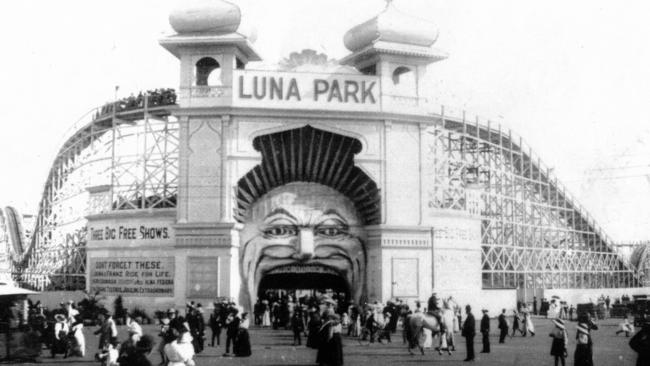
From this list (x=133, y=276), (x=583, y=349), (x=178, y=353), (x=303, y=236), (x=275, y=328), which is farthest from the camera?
(x=133, y=276)

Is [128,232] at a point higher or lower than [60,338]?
higher

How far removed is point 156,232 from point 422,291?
460 inches

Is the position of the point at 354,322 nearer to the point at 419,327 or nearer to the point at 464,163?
the point at 419,327

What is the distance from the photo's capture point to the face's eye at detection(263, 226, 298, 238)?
115ft

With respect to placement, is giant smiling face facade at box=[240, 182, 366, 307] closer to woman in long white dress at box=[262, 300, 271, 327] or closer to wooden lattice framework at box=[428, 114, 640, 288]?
woman in long white dress at box=[262, 300, 271, 327]

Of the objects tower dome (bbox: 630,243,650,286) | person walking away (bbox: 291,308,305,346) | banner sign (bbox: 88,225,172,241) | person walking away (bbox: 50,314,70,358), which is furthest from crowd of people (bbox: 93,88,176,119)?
tower dome (bbox: 630,243,650,286)

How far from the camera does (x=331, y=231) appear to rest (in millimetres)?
35688

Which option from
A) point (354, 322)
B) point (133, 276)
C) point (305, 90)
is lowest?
point (354, 322)

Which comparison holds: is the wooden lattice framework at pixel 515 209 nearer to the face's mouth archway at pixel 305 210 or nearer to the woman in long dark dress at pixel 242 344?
the face's mouth archway at pixel 305 210

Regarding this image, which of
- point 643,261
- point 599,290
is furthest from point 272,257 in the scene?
point 643,261

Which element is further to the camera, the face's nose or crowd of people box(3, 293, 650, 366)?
the face's nose

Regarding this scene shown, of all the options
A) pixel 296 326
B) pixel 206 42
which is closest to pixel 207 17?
pixel 206 42

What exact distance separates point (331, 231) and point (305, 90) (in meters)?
6.23

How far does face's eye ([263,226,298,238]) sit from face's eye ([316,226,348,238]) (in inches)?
43.0
